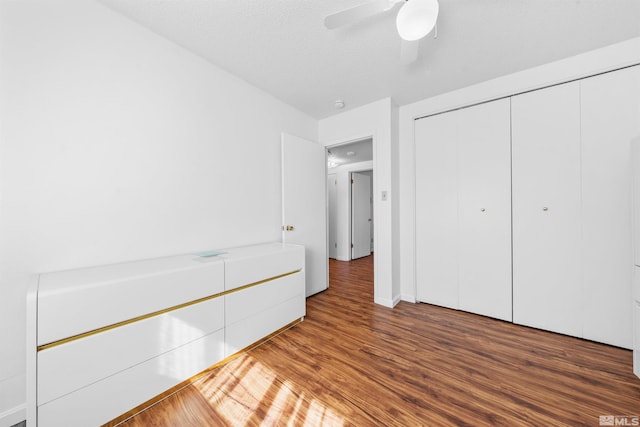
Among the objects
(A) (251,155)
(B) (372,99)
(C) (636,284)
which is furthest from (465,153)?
(A) (251,155)

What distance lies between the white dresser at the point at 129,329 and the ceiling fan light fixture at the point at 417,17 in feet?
6.08

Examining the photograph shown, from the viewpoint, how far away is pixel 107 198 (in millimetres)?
1559

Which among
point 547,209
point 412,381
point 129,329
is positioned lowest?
point 412,381

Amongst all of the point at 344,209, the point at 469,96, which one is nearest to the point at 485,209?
the point at 469,96

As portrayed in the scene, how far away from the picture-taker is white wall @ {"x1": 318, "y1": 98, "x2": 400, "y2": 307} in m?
2.78

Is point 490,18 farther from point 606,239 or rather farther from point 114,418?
point 114,418

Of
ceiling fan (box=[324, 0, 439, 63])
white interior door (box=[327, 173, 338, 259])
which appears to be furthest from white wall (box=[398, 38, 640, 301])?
white interior door (box=[327, 173, 338, 259])

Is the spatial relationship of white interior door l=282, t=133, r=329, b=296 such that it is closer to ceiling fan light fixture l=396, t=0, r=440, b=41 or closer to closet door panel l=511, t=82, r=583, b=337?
ceiling fan light fixture l=396, t=0, r=440, b=41

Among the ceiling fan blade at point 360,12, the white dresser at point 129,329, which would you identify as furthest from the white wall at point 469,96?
the white dresser at point 129,329

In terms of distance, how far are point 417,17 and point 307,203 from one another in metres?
2.23

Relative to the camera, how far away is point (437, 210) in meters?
2.79

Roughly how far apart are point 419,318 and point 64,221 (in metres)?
3.09

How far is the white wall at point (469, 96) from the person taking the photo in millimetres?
1893

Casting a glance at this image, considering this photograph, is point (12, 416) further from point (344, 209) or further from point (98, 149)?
point (344, 209)
